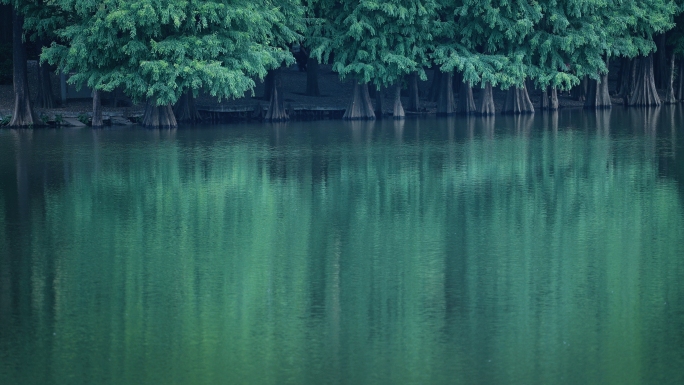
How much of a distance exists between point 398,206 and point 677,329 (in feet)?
33.5

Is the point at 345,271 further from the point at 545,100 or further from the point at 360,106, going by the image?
the point at 545,100

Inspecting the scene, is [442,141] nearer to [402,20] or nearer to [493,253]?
[402,20]

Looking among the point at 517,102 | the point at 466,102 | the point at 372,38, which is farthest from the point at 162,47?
the point at 517,102

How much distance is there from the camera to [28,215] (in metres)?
22.6

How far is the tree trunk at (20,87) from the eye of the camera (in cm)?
4747

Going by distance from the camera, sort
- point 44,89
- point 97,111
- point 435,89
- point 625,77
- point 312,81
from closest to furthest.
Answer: point 97,111 → point 44,89 → point 312,81 → point 435,89 → point 625,77

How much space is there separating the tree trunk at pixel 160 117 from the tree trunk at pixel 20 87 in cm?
455

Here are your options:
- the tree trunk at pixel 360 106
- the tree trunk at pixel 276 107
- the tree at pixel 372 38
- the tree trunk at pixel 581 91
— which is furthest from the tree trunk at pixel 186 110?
the tree trunk at pixel 581 91

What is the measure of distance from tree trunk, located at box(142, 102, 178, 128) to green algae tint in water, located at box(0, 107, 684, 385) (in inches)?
644

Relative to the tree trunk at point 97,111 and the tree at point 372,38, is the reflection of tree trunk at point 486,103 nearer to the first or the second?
the tree at point 372,38

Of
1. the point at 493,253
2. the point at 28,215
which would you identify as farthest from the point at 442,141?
the point at 493,253

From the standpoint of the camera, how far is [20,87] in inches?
1875

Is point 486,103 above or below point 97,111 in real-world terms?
below

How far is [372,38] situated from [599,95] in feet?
47.9
